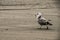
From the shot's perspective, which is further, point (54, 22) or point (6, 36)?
point (54, 22)

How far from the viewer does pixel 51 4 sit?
11.0 ft

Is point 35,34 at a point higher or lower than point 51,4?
lower

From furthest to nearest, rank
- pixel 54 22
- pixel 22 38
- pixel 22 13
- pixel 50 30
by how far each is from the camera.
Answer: pixel 22 13 → pixel 54 22 → pixel 50 30 → pixel 22 38

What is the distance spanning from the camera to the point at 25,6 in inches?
130

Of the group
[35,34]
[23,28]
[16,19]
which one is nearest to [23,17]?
[16,19]

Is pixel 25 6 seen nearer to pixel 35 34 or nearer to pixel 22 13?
pixel 22 13

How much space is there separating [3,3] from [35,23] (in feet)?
2.95

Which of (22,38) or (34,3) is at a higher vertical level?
(34,3)

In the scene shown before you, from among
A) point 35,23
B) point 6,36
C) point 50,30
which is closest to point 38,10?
point 35,23

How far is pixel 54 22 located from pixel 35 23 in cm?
20

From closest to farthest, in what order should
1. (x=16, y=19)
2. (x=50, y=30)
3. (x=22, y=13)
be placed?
(x=50, y=30), (x=16, y=19), (x=22, y=13)

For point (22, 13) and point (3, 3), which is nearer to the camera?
point (22, 13)

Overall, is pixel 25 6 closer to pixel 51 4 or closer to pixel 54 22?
pixel 51 4

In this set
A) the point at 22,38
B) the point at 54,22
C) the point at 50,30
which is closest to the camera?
the point at 22,38
